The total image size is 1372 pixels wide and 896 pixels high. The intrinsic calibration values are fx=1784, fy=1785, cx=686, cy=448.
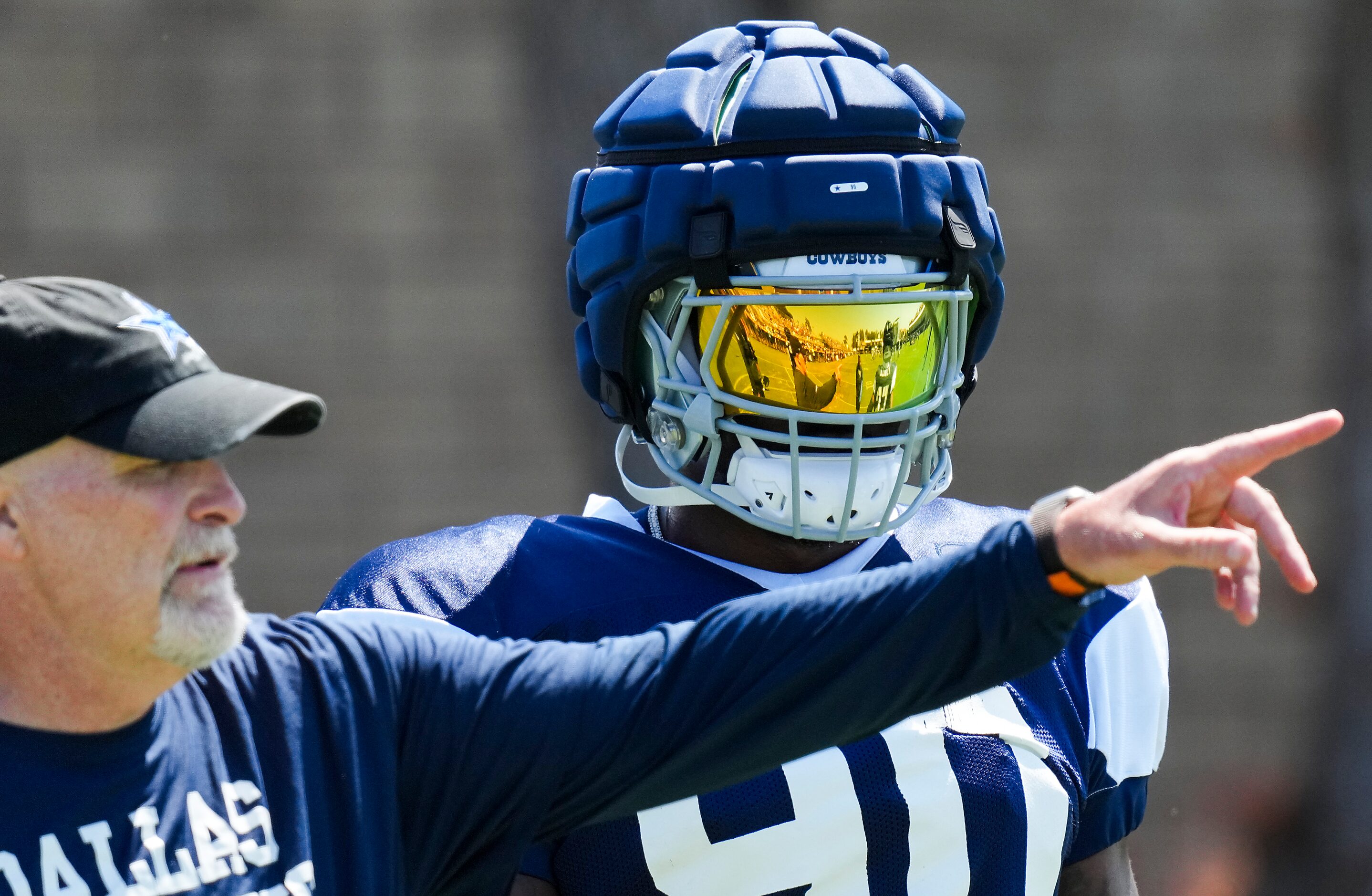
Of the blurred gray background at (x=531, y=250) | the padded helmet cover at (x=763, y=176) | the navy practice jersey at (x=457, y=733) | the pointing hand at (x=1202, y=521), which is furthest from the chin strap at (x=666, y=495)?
the blurred gray background at (x=531, y=250)

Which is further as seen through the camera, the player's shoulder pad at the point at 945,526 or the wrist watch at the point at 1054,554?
the player's shoulder pad at the point at 945,526

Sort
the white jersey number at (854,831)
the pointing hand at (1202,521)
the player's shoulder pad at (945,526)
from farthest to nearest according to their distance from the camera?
the player's shoulder pad at (945,526) < the white jersey number at (854,831) < the pointing hand at (1202,521)

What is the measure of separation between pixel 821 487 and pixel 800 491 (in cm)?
3

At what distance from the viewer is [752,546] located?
263 cm

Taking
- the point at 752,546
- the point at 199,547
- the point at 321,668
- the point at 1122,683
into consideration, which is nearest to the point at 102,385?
the point at 199,547

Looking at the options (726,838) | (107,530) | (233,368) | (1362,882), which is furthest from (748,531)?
(233,368)

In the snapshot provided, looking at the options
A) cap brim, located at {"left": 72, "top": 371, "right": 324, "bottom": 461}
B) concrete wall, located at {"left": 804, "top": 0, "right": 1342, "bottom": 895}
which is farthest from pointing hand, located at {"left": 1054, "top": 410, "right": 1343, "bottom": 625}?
concrete wall, located at {"left": 804, "top": 0, "right": 1342, "bottom": 895}

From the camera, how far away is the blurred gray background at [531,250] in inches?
249

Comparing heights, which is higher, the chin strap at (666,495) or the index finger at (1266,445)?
the index finger at (1266,445)

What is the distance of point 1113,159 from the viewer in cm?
649

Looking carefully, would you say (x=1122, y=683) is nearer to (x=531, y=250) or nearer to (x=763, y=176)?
(x=763, y=176)

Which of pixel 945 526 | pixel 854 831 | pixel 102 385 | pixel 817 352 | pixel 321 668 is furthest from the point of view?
pixel 945 526

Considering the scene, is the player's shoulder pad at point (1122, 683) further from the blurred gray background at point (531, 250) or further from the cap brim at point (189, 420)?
the blurred gray background at point (531, 250)

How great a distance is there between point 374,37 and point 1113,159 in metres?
2.69
